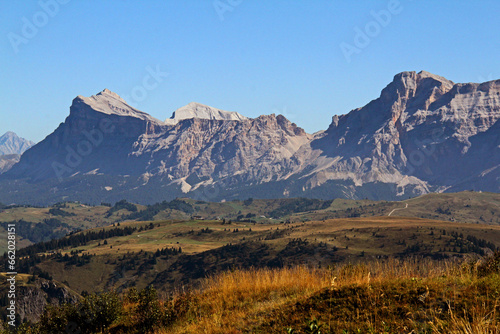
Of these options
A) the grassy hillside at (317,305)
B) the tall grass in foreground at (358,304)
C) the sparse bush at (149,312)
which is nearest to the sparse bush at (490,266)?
the grassy hillside at (317,305)

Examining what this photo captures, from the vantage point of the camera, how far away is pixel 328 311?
15578 millimetres

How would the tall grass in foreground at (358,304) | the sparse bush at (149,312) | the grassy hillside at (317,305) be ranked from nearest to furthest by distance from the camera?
the tall grass in foreground at (358,304), the grassy hillside at (317,305), the sparse bush at (149,312)

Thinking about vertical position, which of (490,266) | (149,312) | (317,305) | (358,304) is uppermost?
(317,305)

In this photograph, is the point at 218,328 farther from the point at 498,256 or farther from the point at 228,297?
the point at 498,256

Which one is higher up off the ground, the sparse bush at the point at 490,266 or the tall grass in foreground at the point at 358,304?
the tall grass in foreground at the point at 358,304

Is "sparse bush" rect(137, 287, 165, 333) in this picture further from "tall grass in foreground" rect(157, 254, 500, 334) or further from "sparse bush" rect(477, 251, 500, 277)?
"sparse bush" rect(477, 251, 500, 277)

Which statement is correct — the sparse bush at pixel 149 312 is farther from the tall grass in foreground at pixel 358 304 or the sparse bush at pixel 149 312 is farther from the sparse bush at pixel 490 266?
the sparse bush at pixel 490 266

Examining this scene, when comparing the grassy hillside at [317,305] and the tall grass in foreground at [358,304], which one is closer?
the tall grass in foreground at [358,304]

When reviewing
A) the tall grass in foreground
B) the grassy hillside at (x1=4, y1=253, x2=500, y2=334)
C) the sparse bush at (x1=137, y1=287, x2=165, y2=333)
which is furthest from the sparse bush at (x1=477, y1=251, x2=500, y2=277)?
the sparse bush at (x1=137, y1=287, x2=165, y2=333)

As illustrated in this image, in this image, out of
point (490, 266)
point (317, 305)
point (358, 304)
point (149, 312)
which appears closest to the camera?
point (358, 304)

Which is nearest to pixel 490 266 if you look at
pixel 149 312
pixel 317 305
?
pixel 317 305

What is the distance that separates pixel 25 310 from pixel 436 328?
705 feet

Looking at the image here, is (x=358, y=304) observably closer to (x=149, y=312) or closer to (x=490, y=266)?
(x=490, y=266)

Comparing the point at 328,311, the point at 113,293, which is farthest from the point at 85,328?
the point at 328,311
